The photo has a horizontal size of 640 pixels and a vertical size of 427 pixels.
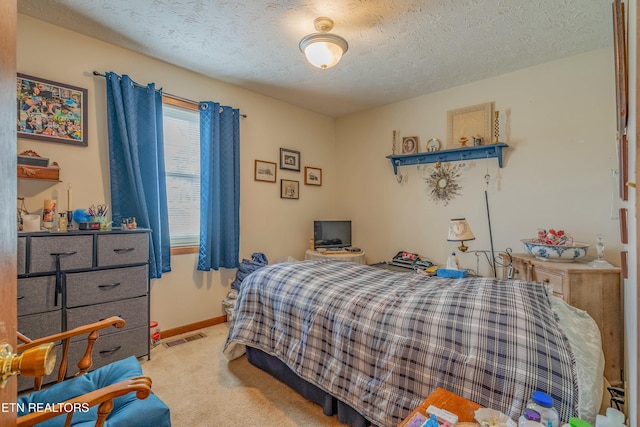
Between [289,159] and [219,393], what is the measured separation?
277 centimetres

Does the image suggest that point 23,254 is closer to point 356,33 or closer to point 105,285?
point 105,285

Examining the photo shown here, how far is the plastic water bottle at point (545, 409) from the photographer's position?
92 cm

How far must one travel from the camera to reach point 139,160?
263cm

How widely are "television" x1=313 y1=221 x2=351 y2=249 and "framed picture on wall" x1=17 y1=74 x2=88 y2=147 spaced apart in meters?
2.63

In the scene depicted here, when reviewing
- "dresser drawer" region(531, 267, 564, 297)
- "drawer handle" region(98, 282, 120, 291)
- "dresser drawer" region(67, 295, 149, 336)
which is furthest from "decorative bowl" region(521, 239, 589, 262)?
"drawer handle" region(98, 282, 120, 291)

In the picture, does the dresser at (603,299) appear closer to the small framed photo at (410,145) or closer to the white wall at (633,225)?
the white wall at (633,225)

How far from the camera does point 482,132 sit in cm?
315

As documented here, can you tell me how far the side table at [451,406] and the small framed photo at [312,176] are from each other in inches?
131

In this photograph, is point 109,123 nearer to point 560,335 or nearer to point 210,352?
point 210,352

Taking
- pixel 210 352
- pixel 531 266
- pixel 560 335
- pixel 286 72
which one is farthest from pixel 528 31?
pixel 210 352

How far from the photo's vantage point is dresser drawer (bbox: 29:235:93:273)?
191 cm

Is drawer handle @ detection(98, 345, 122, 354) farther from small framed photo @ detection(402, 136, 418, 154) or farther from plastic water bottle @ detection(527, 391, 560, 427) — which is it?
small framed photo @ detection(402, 136, 418, 154)

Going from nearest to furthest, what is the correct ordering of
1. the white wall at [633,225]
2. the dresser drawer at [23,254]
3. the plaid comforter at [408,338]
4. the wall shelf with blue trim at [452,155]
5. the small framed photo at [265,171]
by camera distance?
the white wall at [633,225] → the plaid comforter at [408,338] → the dresser drawer at [23,254] → the wall shelf with blue trim at [452,155] → the small framed photo at [265,171]

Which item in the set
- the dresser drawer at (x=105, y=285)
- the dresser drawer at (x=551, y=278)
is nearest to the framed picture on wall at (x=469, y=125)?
the dresser drawer at (x=551, y=278)
